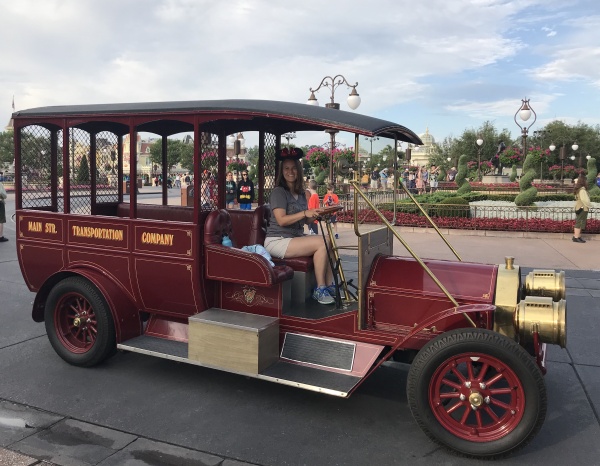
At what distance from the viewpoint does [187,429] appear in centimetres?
354

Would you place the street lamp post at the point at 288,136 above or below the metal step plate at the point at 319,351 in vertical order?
above

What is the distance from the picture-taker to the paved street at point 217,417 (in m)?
3.21

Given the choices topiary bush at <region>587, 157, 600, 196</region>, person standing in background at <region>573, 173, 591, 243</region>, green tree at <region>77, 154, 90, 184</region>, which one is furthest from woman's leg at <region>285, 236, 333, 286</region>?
topiary bush at <region>587, 157, 600, 196</region>

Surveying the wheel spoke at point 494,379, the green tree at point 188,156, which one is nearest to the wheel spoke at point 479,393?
the wheel spoke at point 494,379

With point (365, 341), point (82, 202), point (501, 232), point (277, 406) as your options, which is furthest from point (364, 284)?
point (501, 232)

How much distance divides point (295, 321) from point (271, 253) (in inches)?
28.2

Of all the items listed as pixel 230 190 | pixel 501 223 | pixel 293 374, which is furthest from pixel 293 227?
pixel 501 223

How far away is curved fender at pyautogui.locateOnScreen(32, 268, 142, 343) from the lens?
4434 millimetres

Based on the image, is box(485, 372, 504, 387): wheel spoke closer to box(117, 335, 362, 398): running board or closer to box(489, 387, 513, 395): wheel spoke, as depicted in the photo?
box(489, 387, 513, 395): wheel spoke

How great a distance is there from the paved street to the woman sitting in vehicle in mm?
957

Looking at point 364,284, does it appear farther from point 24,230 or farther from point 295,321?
point 24,230

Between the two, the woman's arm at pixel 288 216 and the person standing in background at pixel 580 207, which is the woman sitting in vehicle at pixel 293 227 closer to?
the woman's arm at pixel 288 216

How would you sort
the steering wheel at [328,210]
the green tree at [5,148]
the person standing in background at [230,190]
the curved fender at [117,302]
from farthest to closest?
the green tree at [5,148] → the person standing in background at [230,190] → the curved fender at [117,302] → the steering wheel at [328,210]

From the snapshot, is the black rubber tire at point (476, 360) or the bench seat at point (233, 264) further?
the bench seat at point (233, 264)
